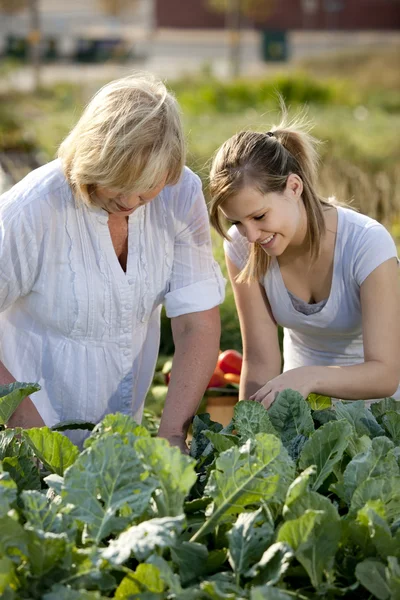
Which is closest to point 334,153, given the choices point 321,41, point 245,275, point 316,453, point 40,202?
point 245,275

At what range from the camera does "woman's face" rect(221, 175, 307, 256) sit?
2.15 metres

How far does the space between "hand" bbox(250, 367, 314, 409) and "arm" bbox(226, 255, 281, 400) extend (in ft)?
1.44

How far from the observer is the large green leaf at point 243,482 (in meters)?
1.29

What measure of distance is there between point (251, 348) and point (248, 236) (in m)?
0.43

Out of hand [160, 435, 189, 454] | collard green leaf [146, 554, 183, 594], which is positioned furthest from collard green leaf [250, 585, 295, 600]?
hand [160, 435, 189, 454]

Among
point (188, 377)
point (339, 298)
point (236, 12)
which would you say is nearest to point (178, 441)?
point (188, 377)

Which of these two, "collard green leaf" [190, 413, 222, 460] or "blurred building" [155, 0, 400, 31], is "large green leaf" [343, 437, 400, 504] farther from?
"blurred building" [155, 0, 400, 31]

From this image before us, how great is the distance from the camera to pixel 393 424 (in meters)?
1.66

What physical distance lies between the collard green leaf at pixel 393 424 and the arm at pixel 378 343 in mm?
408

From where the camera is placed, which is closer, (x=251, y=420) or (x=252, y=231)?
(x=251, y=420)

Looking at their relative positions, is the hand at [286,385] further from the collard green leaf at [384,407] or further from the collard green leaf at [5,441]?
the collard green leaf at [5,441]

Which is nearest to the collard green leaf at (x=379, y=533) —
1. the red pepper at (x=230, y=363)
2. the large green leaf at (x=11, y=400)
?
the large green leaf at (x=11, y=400)

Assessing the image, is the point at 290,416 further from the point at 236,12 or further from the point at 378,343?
the point at 236,12

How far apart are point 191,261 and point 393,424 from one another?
2.54 feet
